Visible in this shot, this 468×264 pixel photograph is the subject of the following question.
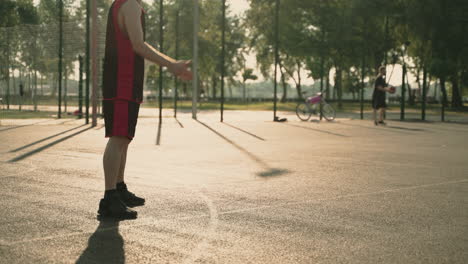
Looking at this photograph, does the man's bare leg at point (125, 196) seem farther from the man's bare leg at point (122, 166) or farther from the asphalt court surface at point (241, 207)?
the asphalt court surface at point (241, 207)

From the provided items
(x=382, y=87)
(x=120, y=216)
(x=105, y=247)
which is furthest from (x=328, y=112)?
(x=105, y=247)

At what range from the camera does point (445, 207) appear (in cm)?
535

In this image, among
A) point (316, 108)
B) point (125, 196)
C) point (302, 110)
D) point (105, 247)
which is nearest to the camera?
point (105, 247)

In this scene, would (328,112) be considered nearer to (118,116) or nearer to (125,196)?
(125,196)

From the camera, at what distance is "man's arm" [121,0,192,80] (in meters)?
4.71

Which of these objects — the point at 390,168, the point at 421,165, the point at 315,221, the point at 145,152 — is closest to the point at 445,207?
the point at 315,221

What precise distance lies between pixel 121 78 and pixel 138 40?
13.5 inches

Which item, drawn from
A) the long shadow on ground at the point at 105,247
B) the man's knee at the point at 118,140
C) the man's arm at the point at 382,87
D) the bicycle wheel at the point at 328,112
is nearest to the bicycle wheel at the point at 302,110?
the bicycle wheel at the point at 328,112

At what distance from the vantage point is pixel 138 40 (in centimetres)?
471

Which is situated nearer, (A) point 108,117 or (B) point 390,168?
(A) point 108,117

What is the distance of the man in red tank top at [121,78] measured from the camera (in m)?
4.73

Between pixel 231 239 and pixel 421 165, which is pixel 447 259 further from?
pixel 421 165

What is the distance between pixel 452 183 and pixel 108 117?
434 centimetres

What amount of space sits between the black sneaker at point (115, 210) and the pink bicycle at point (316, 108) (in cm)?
1842
